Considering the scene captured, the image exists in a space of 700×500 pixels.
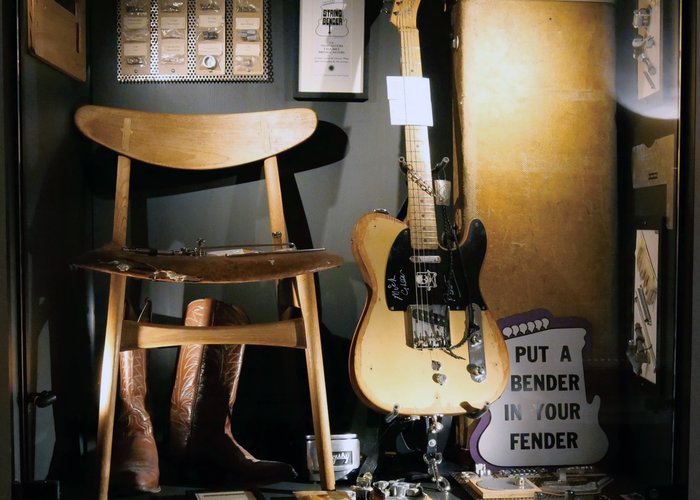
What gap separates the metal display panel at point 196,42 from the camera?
1.77m

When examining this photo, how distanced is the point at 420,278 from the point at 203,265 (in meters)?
0.51

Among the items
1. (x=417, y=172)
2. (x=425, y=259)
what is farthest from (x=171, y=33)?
(x=425, y=259)

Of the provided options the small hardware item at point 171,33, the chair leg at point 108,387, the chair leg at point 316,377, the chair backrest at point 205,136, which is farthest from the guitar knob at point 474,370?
the small hardware item at point 171,33

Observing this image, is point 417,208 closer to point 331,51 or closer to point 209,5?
point 331,51

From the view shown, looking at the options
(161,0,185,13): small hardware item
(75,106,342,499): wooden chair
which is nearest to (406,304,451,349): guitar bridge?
(75,106,342,499): wooden chair

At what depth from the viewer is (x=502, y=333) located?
5.90 feet

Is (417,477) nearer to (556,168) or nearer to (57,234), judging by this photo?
(556,168)

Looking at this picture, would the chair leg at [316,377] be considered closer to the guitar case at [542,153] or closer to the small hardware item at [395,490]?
the small hardware item at [395,490]

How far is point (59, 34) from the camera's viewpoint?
166 cm

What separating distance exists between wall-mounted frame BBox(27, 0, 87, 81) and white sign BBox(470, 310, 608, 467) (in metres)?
1.22

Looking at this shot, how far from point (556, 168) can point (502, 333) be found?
42cm

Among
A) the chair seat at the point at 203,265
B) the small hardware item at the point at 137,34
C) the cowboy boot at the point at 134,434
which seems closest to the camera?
the chair seat at the point at 203,265

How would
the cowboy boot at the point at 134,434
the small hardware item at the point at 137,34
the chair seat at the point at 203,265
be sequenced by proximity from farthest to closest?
the small hardware item at the point at 137,34 → the cowboy boot at the point at 134,434 → the chair seat at the point at 203,265

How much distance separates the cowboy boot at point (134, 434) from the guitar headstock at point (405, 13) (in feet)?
3.04
